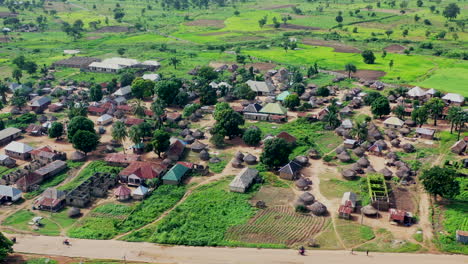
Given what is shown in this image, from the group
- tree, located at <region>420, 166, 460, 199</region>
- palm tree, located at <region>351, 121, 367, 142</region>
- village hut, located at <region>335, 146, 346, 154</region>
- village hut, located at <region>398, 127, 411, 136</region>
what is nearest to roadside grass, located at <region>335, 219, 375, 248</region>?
tree, located at <region>420, 166, 460, 199</region>

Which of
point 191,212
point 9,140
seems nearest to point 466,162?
point 191,212

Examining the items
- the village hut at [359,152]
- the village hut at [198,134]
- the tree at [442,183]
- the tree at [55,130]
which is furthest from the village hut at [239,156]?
the tree at [55,130]

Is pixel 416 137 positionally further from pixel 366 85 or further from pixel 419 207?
pixel 366 85

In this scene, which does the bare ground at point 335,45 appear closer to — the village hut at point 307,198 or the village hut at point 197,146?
the village hut at point 197,146

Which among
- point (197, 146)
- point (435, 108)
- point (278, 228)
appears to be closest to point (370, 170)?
point (278, 228)

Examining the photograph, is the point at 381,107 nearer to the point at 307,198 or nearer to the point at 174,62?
the point at 307,198

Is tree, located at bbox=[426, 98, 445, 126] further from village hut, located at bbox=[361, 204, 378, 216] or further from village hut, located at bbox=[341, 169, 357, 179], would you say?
village hut, located at bbox=[361, 204, 378, 216]
